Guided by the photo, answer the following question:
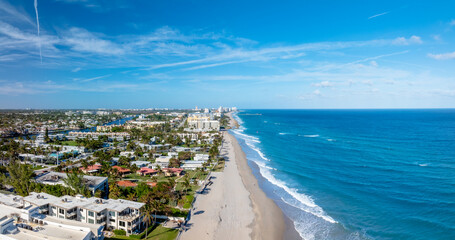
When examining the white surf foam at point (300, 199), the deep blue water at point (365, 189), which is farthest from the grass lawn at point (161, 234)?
the white surf foam at point (300, 199)

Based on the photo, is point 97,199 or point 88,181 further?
point 88,181

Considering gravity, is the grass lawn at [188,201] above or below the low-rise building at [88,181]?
below

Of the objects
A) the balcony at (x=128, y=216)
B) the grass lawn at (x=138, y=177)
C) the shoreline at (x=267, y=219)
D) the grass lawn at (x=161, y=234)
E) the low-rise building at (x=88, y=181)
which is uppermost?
the low-rise building at (x=88, y=181)

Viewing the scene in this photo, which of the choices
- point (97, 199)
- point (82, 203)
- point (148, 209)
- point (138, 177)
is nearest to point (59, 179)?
point (138, 177)

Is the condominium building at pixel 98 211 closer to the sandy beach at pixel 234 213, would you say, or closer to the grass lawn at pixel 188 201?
the sandy beach at pixel 234 213

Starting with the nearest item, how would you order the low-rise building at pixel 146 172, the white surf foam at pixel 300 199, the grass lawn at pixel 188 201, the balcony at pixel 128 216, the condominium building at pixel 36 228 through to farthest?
the condominium building at pixel 36 228
the balcony at pixel 128 216
the white surf foam at pixel 300 199
the grass lawn at pixel 188 201
the low-rise building at pixel 146 172

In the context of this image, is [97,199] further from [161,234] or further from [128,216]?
[161,234]

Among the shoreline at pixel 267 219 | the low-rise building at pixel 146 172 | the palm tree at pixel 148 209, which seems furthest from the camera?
the low-rise building at pixel 146 172

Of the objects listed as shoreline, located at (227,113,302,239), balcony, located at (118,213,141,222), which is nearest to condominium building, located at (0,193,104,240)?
balcony, located at (118,213,141,222)
